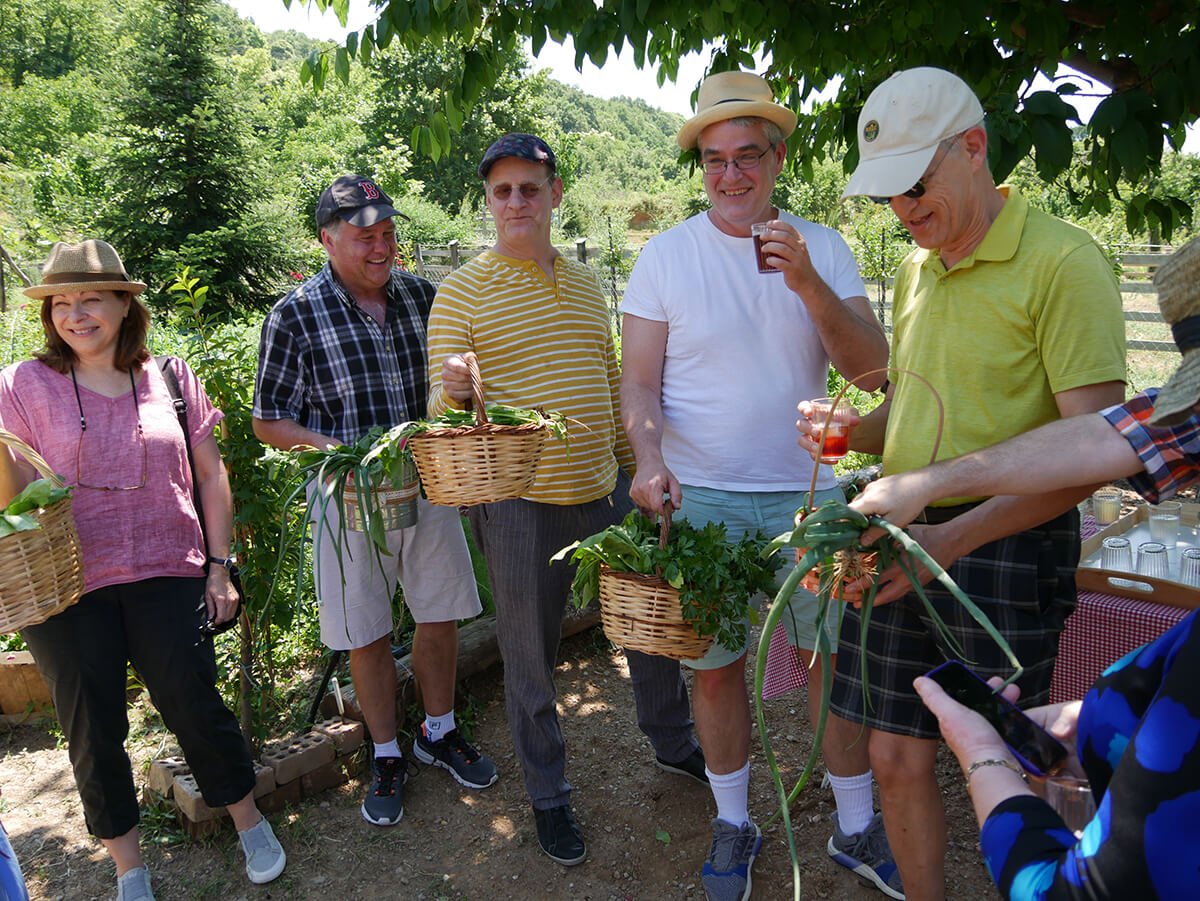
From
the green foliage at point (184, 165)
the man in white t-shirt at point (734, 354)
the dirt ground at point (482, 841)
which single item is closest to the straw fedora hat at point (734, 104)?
the man in white t-shirt at point (734, 354)

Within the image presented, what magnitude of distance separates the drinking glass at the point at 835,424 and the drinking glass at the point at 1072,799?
880mm

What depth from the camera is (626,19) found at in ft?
9.52

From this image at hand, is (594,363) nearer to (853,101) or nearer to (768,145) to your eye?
(768,145)

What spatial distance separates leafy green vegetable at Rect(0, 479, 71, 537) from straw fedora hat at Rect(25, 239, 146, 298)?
650mm

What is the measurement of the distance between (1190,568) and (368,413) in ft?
9.11

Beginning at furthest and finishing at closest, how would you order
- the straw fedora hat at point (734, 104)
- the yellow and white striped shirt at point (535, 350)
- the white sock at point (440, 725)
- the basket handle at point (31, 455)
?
1. the white sock at point (440, 725)
2. the yellow and white striped shirt at point (535, 350)
3. the straw fedora hat at point (734, 104)
4. the basket handle at point (31, 455)

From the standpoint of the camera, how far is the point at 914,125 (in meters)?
1.96

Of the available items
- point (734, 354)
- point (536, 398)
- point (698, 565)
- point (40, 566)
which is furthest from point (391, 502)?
point (734, 354)

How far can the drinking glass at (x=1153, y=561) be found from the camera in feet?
9.21

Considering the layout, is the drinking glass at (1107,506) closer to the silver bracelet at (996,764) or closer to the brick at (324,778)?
the silver bracelet at (996,764)

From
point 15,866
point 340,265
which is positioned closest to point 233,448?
point 340,265

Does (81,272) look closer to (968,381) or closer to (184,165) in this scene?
(968,381)

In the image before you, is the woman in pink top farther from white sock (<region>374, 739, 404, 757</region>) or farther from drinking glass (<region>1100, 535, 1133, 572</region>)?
drinking glass (<region>1100, 535, 1133, 572</region>)

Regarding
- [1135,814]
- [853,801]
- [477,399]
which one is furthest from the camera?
[853,801]
